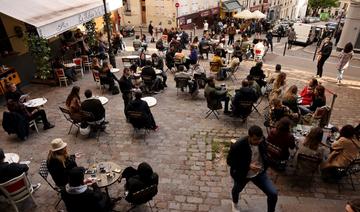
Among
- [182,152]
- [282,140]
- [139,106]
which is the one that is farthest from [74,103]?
[282,140]

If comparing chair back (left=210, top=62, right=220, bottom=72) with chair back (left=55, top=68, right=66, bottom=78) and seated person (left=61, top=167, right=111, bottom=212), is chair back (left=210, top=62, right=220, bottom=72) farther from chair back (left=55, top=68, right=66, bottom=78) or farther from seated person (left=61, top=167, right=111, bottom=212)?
seated person (left=61, top=167, right=111, bottom=212)

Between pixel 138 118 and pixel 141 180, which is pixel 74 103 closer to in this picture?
pixel 138 118

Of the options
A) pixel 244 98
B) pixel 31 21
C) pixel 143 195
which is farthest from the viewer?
pixel 31 21

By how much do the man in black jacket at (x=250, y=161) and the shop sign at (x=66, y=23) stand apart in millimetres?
7700

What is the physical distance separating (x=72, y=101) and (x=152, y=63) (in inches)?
199

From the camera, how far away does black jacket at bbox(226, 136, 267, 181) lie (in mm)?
4309

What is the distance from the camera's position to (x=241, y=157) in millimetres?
4363

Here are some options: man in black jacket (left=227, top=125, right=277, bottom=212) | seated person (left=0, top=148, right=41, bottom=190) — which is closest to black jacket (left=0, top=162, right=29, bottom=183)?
seated person (left=0, top=148, right=41, bottom=190)

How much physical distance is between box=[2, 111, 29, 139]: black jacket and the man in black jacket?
18.8 feet

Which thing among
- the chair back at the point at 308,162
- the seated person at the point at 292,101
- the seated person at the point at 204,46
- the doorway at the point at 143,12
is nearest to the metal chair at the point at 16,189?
the chair back at the point at 308,162

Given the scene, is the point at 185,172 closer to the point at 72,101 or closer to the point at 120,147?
the point at 120,147

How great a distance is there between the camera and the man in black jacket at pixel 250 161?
14.1 feet

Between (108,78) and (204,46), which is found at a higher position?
(204,46)

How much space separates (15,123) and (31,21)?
3.62 m
